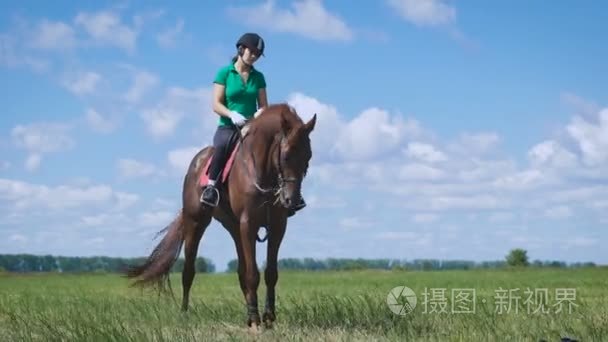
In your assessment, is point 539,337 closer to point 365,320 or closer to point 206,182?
point 365,320

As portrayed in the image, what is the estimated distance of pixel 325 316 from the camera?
32.5ft

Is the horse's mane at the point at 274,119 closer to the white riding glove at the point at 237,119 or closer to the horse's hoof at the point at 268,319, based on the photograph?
the white riding glove at the point at 237,119

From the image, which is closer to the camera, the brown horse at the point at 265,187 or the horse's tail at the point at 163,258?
the brown horse at the point at 265,187

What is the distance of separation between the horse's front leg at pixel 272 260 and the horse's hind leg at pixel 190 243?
174 centimetres

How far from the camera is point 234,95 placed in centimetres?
996

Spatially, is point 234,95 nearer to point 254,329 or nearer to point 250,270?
point 250,270

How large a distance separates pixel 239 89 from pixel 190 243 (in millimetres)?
→ 2543

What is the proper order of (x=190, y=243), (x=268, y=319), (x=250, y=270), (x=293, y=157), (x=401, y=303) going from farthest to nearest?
(x=190, y=243) < (x=401, y=303) < (x=268, y=319) < (x=250, y=270) < (x=293, y=157)

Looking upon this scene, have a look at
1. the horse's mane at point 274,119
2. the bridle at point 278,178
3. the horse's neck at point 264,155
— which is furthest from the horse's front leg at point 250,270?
the horse's mane at point 274,119

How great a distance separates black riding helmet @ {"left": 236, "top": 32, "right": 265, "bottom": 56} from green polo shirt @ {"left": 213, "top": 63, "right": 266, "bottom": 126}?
29cm

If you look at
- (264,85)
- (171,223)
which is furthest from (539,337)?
(171,223)

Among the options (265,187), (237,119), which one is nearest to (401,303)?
(265,187)

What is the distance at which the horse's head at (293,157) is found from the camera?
341 inches

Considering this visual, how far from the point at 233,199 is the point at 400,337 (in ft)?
7.94
